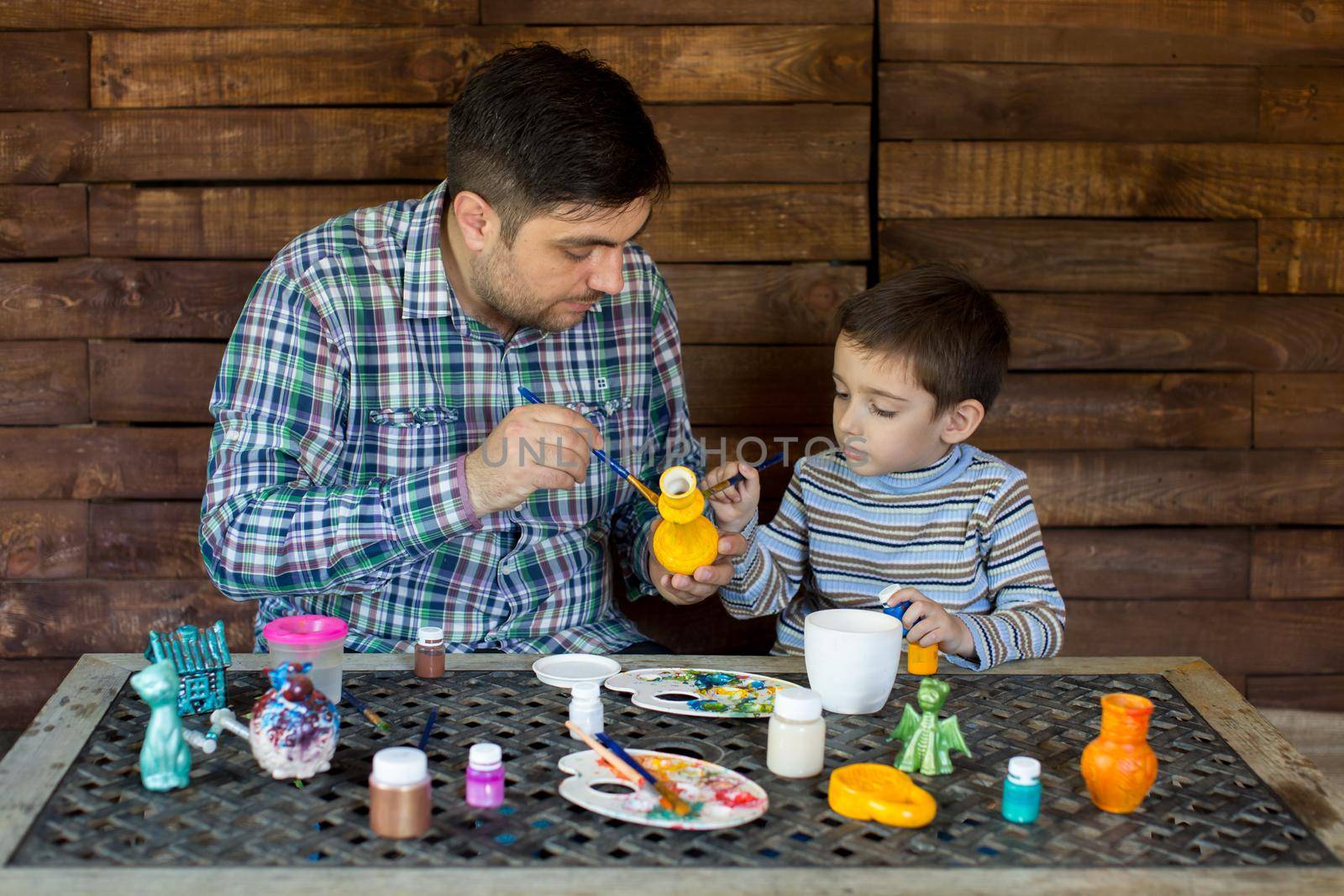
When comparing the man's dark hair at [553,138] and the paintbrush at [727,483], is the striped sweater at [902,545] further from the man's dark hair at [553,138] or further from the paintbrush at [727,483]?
the man's dark hair at [553,138]

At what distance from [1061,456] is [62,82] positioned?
218 cm

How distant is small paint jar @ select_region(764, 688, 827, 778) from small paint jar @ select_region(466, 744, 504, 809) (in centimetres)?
30

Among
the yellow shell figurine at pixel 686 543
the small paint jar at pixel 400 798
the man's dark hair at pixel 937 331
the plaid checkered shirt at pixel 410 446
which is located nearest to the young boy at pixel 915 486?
the man's dark hair at pixel 937 331

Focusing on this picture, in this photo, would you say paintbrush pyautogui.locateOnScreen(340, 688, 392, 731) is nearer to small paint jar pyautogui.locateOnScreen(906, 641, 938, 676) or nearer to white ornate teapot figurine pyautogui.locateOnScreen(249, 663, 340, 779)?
white ornate teapot figurine pyautogui.locateOnScreen(249, 663, 340, 779)

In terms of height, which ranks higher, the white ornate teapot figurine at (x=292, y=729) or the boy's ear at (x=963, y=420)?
the boy's ear at (x=963, y=420)

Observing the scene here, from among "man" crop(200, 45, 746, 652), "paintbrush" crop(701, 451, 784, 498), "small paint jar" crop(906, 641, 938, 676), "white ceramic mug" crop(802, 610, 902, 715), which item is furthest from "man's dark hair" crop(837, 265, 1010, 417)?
"white ceramic mug" crop(802, 610, 902, 715)

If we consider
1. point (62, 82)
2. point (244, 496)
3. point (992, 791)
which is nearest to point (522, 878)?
point (992, 791)

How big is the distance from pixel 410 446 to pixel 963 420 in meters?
0.93

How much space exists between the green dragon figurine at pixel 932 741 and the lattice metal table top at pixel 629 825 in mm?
20

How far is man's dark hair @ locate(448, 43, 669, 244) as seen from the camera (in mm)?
1841

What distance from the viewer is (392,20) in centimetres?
247

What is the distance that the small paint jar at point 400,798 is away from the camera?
115cm

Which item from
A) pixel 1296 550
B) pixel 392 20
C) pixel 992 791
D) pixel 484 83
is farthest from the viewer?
pixel 1296 550

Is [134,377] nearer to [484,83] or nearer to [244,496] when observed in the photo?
[244,496]
